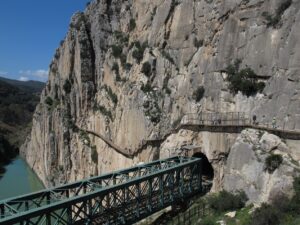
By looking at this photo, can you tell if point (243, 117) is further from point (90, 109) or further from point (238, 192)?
point (90, 109)

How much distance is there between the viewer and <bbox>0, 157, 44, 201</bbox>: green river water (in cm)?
6981

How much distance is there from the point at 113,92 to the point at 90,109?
26.9ft

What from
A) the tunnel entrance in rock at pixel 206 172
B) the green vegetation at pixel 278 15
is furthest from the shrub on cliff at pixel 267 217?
the green vegetation at pixel 278 15

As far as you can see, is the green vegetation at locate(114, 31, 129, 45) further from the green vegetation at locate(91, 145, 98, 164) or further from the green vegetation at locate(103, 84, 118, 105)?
the green vegetation at locate(91, 145, 98, 164)

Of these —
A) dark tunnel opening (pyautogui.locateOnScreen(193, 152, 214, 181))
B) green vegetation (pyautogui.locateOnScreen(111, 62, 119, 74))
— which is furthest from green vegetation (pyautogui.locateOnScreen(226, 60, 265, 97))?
green vegetation (pyautogui.locateOnScreen(111, 62, 119, 74))

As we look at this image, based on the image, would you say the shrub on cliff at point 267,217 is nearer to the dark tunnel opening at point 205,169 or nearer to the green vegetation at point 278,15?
the dark tunnel opening at point 205,169

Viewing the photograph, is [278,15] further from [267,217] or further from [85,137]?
[85,137]

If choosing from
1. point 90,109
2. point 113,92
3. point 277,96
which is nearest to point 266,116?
point 277,96

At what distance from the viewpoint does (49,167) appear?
7025 centimetres

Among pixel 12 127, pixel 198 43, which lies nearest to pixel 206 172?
pixel 198 43

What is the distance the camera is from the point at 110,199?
28750 mm

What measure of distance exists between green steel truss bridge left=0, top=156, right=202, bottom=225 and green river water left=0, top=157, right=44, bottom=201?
136 ft

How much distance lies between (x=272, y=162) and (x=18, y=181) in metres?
65.6

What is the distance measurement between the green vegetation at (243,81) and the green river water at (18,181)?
45739mm
